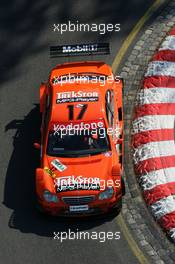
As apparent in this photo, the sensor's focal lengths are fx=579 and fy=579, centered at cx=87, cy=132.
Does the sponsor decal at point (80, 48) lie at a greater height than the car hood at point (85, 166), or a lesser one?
greater

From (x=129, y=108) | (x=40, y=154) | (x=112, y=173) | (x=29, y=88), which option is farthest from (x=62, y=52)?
(x=112, y=173)

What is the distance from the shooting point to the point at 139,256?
44.2ft

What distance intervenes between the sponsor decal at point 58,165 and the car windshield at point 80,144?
0.19 metres

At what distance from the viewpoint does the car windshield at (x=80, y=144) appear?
14.1m

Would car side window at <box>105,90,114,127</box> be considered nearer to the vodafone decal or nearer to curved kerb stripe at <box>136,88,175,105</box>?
the vodafone decal

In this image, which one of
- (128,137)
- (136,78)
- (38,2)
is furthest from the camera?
(38,2)

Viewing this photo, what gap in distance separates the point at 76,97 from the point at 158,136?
2.52 m

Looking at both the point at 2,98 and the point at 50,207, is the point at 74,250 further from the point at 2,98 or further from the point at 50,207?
the point at 2,98

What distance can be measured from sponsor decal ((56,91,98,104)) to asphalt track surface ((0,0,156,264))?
1805mm

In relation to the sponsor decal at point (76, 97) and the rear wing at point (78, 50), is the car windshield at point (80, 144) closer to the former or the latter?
the sponsor decal at point (76, 97)

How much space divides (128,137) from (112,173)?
2.08m

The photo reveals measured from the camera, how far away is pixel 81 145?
14.1 metres

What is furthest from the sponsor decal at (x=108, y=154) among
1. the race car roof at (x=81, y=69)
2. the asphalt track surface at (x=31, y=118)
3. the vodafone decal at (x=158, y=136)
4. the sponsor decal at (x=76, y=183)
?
the race car roof at (x=81, y=69)

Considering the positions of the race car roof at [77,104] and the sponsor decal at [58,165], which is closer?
the sponsor decal at [58,165]
